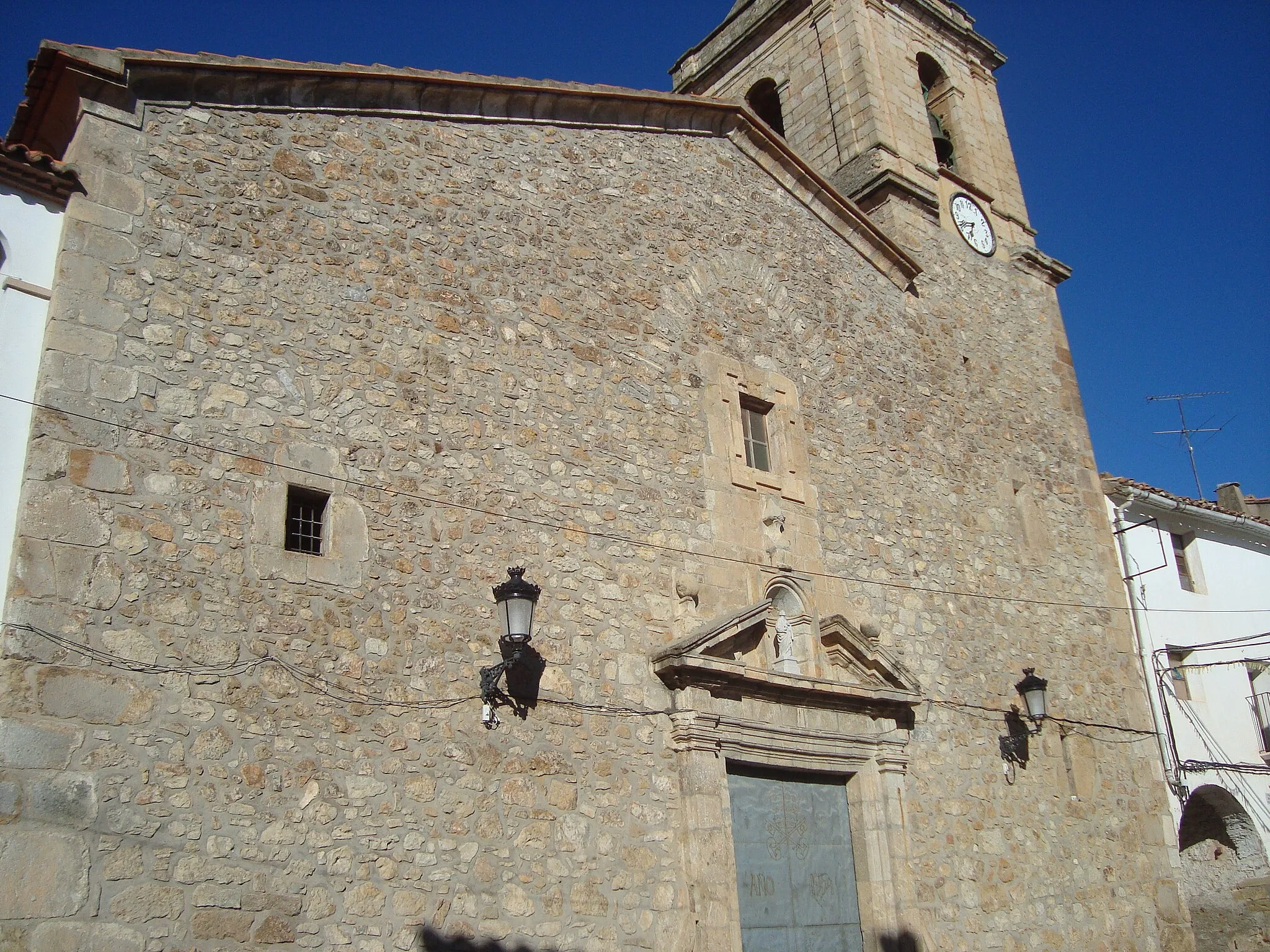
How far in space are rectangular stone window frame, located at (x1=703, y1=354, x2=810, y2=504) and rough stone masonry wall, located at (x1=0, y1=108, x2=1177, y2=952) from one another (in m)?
0.18

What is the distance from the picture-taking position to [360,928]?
6070 millimetres

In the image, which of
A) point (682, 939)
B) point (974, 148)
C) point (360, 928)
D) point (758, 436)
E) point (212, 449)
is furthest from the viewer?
point (974, 148)

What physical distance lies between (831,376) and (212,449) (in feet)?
19.9

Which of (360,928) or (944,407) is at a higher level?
(944,407)

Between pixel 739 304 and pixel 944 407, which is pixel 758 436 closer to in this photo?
pixel 739 304

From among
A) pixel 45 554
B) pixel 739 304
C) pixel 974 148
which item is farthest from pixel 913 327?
pixel 45 554

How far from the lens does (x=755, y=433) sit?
989 centimetres

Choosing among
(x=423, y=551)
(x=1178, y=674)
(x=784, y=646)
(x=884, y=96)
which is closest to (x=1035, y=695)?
(x=784, y=646)

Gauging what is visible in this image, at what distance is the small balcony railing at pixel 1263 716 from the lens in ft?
47.8

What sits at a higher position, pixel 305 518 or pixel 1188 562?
pixel 1188 562

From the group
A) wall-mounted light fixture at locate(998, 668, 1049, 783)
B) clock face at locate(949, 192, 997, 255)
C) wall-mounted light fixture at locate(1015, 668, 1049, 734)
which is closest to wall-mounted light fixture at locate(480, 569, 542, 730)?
wall-mounted light fixture at locate(998, 668, 1049, 783)

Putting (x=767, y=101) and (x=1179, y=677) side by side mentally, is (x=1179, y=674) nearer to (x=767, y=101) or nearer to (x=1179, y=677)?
(x=1179, y=677)

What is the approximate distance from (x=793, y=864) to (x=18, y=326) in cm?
620

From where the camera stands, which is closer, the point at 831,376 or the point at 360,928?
the point at 360,928
